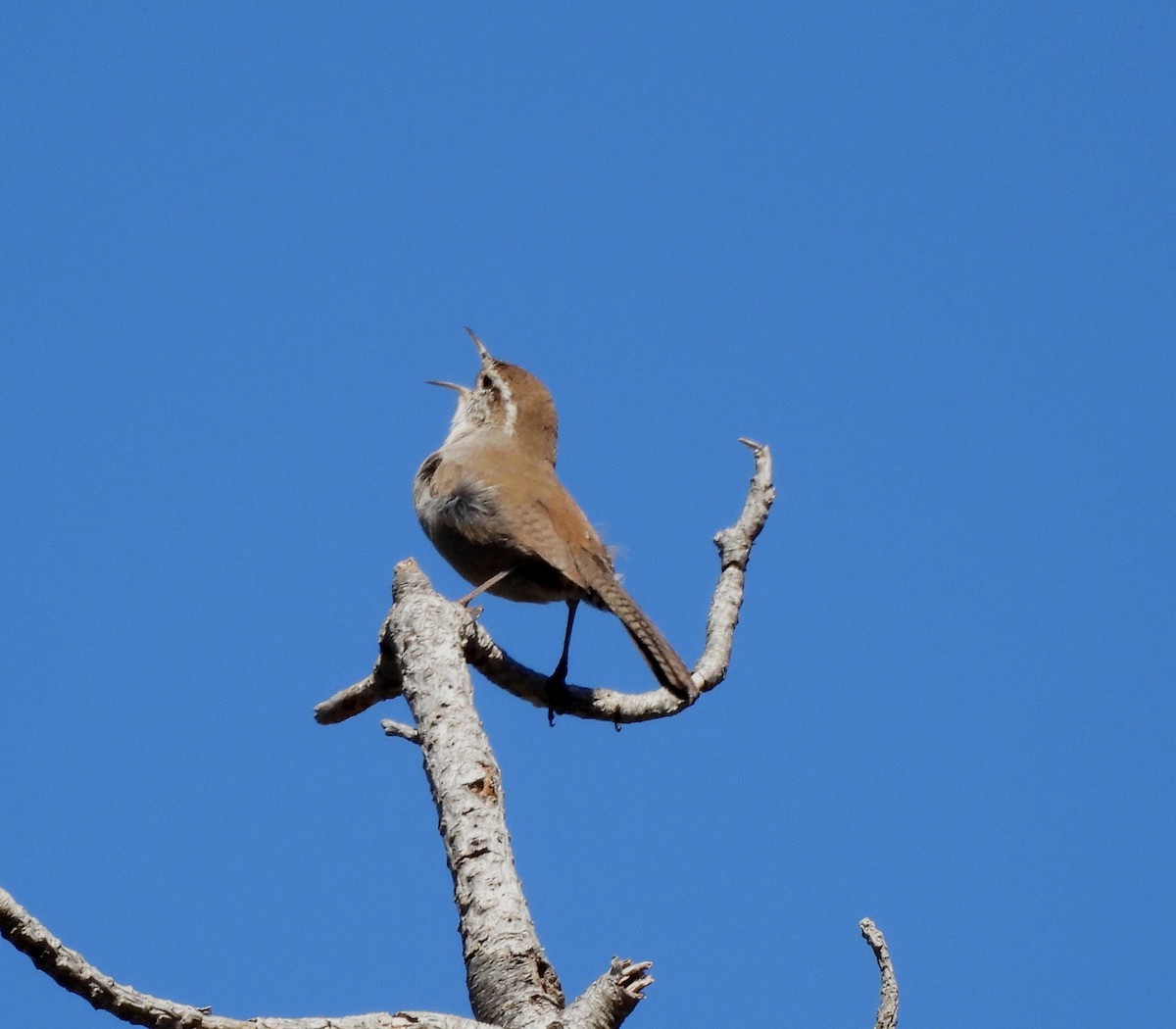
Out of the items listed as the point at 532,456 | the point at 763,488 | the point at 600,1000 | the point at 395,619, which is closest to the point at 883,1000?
the point at 600,1000

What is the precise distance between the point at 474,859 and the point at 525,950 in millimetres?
295

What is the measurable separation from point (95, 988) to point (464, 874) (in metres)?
1.01

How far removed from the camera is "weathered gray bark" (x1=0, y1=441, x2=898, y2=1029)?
2.53 metres

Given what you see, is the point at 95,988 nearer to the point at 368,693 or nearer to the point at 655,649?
the point at 368,693

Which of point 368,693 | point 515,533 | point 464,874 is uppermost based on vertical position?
point 515,533

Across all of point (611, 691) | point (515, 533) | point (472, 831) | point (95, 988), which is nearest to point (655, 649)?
point (611, 691)

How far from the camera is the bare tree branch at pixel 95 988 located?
2.44 metres

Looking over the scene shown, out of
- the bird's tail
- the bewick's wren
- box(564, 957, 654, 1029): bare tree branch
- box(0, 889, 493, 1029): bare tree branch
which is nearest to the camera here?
box(0, 889, 493, 1029): bare tree branch

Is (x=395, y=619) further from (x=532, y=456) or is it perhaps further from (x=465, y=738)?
(x=532, y=456)

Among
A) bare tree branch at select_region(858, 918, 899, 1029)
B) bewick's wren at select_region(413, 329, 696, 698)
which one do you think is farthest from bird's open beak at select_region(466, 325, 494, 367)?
bare tree branch at select_region(858, 918, 899, 1029)

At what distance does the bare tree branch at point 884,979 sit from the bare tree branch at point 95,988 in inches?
54.2

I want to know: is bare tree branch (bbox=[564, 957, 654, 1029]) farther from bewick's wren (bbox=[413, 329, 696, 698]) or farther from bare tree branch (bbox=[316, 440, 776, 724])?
bewick's wren (bbox=[413, 329, 696, 698])

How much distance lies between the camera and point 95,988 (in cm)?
250

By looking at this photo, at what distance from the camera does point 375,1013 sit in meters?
2.73
